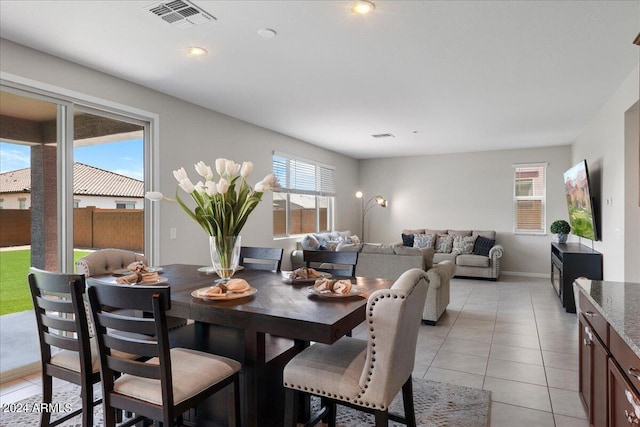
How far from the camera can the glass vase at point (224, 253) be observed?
2113 mm

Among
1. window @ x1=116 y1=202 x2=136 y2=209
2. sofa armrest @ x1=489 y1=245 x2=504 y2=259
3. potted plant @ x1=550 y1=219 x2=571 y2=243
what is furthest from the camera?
sofa armrest @ x1=489 y1=245 x2=504 y2=259

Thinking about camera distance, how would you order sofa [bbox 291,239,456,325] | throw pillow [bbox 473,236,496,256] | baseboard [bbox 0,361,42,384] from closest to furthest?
1. baseboard [bbox 0,361,42,384]
2. sofa [bbox 291,239,456,325]
3. throw pillow [bbox 473,236,496,256]

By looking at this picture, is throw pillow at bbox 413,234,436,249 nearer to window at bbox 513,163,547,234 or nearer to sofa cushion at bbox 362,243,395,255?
window at bbox 513,163,547,234

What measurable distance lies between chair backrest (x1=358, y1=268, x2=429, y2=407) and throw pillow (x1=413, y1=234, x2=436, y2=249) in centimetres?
626

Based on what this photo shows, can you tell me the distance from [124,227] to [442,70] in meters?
3.48

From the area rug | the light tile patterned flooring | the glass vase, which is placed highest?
the glass vase

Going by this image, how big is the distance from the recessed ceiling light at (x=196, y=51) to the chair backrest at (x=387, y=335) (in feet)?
8.08

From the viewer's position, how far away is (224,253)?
6.97 ft

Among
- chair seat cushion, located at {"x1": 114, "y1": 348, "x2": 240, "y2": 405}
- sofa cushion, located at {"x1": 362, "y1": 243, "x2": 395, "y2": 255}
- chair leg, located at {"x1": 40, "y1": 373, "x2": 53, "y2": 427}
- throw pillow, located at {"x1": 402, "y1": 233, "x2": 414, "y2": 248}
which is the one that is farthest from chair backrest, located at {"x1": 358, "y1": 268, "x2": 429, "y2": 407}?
throw pillow, located at {"x1": 402, "y1": 233, "x2": 414, "y2": 248}

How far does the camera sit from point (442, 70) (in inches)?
136

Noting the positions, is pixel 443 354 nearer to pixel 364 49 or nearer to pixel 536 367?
pixel 536 367

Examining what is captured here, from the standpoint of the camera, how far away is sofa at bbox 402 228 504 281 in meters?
7.02

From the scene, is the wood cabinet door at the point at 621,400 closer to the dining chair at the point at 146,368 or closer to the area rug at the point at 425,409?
the area rug at the point at 425,409

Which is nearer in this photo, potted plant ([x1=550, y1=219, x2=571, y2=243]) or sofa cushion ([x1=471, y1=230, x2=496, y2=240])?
potted plant ([x1=550, y1=219, x2=571, y2=243])
